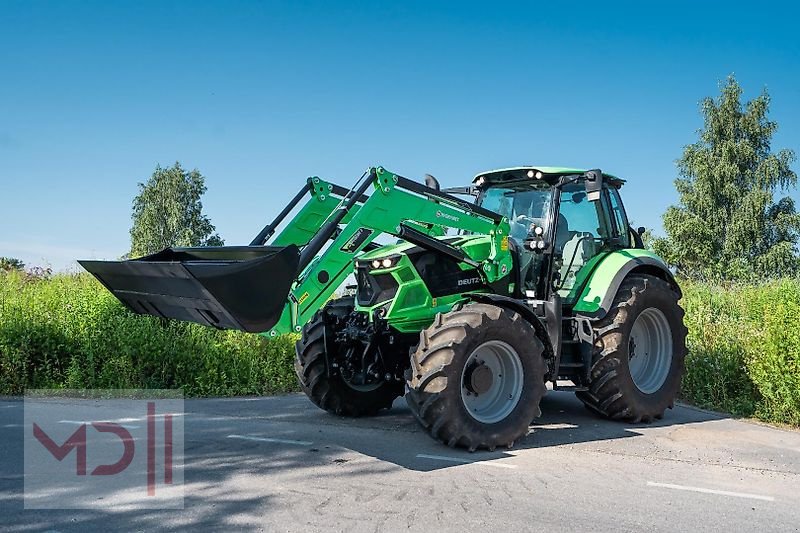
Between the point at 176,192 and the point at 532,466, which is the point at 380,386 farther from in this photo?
the point at 176,192

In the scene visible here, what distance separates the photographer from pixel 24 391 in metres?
9.69

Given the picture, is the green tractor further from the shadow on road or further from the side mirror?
the shadow on road

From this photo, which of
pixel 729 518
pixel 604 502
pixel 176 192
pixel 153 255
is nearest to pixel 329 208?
pixel 153 255

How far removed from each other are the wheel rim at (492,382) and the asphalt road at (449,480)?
0.42 metres

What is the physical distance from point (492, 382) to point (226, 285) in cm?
284

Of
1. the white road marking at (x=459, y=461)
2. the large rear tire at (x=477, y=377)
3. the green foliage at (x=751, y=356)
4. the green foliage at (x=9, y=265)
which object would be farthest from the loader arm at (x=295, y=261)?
the green foliage at (x=9, y=265)

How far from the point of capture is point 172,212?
4925cm

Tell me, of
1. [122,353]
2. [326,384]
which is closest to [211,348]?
[122,353]

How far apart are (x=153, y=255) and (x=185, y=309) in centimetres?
99

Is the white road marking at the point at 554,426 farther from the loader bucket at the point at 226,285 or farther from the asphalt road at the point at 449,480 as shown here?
the loader bucket at the point at 226,285

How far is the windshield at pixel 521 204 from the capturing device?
769 cm

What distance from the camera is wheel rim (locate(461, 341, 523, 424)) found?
6.40 metres

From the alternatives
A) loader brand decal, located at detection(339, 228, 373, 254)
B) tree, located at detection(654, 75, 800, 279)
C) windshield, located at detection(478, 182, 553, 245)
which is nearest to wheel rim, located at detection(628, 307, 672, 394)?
windshield, located at detection(478, 182, 553, 245)

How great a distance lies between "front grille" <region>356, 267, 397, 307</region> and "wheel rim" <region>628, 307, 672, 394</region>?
308 cm
